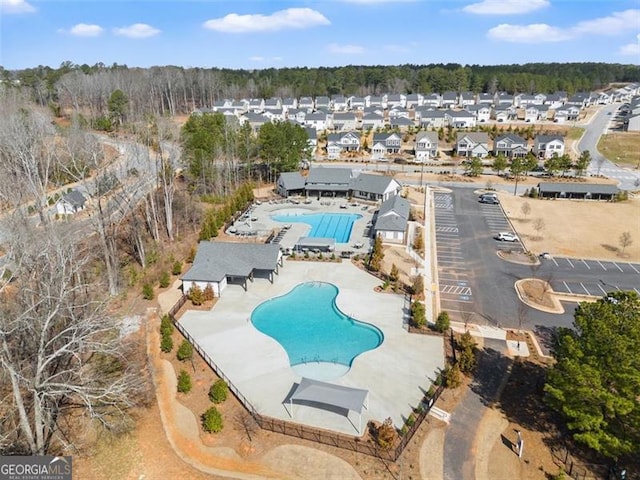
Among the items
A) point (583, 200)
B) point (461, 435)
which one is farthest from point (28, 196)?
point (583, 200)

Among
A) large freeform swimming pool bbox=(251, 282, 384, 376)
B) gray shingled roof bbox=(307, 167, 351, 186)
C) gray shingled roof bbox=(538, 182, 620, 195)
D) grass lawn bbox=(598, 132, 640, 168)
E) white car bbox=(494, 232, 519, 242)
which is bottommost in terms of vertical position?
large freeform swimming pool bbox=(251, 282, 384, 376)

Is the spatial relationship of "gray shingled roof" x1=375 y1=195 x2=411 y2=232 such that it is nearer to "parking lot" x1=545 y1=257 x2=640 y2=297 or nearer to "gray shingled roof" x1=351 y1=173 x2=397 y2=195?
"gray shingled roof" x1=351 y1=173 x2=397 y2=195

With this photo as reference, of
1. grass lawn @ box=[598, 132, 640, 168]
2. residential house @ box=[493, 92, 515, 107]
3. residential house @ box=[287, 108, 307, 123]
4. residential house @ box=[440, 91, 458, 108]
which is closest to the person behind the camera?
grass lawn @ box=[598, 132, 640, 168]

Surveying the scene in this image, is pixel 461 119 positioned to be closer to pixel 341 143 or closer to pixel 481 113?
pixel 481 113

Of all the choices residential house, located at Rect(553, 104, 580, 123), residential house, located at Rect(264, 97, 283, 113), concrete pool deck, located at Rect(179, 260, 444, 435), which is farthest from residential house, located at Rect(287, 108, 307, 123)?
concrete pool deck, located at Rect(179, 260, 444, 435)

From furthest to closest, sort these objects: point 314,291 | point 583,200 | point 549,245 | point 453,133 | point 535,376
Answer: point 453,133
point 583,200
point 549,245
point 314,291
point 535,376

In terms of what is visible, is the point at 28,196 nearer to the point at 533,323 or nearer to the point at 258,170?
the point at 258,170

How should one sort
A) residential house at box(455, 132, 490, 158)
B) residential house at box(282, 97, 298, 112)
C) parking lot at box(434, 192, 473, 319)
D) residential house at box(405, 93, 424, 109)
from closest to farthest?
1. parking lot at box(434, 192, 473, 319)
2. residential house at box(455, 132, 490, 158)
3. residential house at box(282, 97, 298, 112)
4. residential house at box(405, 93, 424, 109)

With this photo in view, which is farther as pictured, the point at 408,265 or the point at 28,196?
the point at 28,196

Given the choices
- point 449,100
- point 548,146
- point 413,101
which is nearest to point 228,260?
point 548,146
